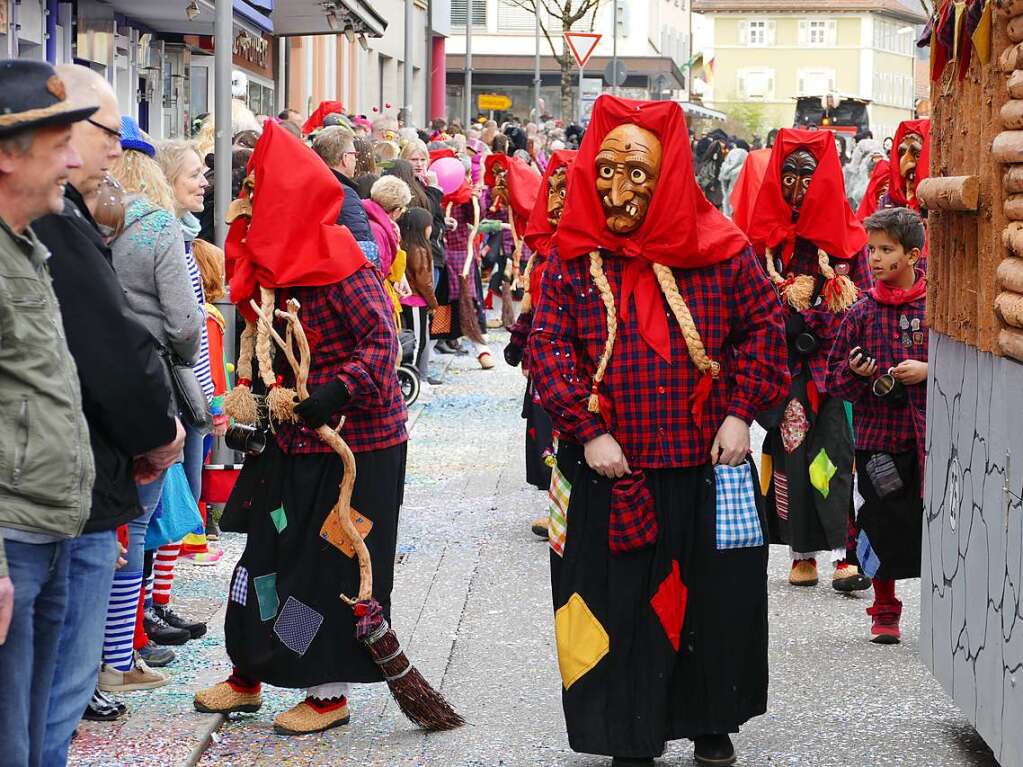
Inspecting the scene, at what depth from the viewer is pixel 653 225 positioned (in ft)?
17.5

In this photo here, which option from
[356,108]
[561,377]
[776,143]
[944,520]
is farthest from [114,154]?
[356,108]

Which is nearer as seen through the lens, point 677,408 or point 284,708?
point 677,408

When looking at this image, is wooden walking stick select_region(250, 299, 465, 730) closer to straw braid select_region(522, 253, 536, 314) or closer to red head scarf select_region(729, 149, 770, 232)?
straw braid select_region(522, 253, 536, 314)

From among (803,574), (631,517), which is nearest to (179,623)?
(631,517)

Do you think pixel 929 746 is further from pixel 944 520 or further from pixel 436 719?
pixel 436 719

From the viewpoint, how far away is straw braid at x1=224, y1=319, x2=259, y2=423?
19.0 feet

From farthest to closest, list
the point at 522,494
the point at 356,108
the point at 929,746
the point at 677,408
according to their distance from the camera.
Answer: the point at 356,108, the point at 522,494, the point at 929,746, the point at 677,408

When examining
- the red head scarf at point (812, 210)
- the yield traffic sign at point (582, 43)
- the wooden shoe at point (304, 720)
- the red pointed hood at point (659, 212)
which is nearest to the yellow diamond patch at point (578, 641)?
the wooden shoe at point (304, 720)

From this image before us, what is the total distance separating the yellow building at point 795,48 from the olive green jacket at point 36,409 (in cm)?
10602

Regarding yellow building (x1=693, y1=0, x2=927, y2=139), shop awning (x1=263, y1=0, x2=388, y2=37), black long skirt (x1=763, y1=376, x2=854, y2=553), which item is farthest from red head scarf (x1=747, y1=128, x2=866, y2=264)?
yellow building (x1=693, y1=0, x2=927, y2=139)

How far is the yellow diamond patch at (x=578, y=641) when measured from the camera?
5324mm

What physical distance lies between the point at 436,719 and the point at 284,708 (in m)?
0.60

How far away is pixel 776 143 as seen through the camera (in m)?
8.15

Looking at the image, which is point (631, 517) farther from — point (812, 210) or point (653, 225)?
point (812, 210)
